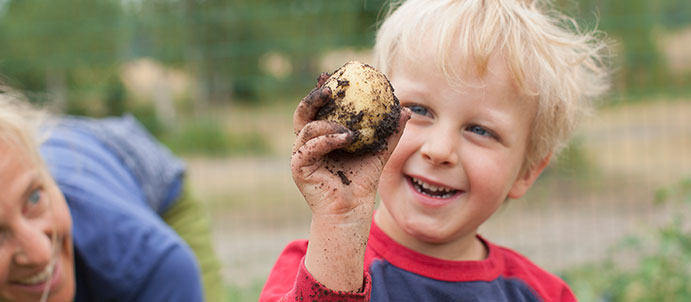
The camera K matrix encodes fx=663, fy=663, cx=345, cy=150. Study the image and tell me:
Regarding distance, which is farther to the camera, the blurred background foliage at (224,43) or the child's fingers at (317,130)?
the blurred background foliage at (224,43)

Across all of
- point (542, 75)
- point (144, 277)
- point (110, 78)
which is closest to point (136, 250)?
point (144, 277)

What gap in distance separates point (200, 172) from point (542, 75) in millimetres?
4827

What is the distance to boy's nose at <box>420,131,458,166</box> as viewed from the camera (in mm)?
1562

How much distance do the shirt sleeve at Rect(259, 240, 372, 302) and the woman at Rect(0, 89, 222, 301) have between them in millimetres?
949

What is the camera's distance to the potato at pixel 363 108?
4.43 feet

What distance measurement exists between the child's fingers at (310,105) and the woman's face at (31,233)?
1.20 meters

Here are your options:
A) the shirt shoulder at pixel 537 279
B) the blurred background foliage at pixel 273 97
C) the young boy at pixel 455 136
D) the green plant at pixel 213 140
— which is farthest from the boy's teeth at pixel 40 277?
the green plant at pixel 213 140

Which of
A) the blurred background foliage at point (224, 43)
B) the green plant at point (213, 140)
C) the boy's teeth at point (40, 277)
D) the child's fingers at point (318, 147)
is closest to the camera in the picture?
the child's fingers at point (318, 147)

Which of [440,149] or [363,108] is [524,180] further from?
[363,108]

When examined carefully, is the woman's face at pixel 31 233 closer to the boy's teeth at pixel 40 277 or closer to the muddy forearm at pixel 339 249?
the boy's teeth at pixel 40 277

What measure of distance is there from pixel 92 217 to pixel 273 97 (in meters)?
3.13

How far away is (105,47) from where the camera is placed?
19.6ft

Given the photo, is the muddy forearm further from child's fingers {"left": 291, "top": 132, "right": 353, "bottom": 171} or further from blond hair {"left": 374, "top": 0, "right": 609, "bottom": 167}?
blond hair {"left": 374, "top": 0, "right": 609, "bottom": 167}

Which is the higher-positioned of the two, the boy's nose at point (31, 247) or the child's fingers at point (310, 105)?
the child's fingers at point (310, 105)
